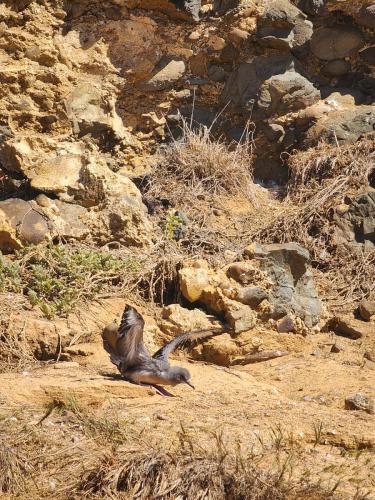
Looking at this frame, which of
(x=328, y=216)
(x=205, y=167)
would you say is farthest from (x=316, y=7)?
(x=328, y=216)

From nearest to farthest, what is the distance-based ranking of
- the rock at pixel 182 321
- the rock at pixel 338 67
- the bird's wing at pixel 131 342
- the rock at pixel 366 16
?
the bird's wing at pixel 131 342 → the rock at pixel 182 321 → the rock at pixel 366 16 → the rock at pixel 338 67

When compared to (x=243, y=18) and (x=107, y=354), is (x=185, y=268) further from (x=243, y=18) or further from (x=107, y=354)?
(x=243, y=18)

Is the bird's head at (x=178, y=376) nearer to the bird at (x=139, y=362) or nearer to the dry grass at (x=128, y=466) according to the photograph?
the bird at (x=139, y=362)

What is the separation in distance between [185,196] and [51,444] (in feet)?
13.1

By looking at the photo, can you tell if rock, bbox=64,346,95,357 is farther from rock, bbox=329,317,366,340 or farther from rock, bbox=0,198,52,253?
rock, bbox=329,317,366,340

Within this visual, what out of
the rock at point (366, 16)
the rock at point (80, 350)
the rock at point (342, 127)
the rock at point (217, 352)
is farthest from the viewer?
the rock at point (366, 16)

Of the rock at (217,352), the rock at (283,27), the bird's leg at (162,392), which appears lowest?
the rock at (217,352)

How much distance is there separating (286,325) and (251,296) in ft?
1.08

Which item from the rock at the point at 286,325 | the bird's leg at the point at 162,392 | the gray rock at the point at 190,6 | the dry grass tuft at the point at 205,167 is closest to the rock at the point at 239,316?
the rock at the point at 286,325

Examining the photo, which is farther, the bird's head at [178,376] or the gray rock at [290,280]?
the gray rock at [290,280]

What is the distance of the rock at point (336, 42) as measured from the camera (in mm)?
8297

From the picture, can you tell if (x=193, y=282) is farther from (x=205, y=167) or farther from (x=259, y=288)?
(x=205, y=167)

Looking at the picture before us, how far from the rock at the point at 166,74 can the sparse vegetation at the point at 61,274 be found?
7.46ft

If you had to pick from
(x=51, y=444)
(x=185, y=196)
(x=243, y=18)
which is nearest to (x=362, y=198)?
(x=185, y=196)
